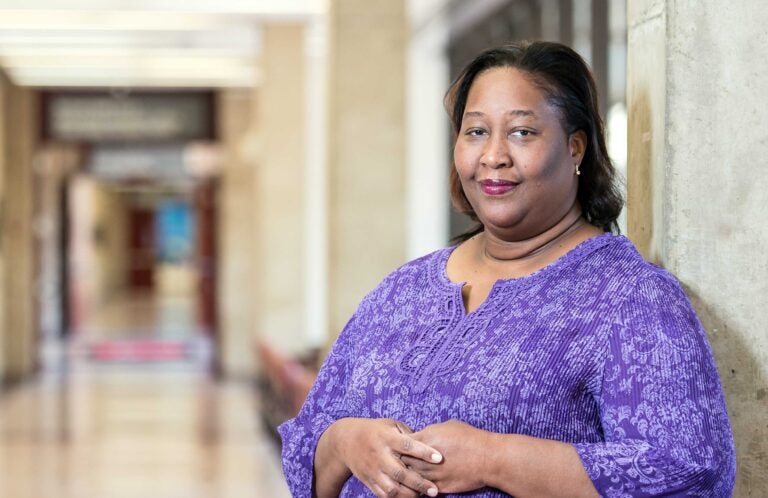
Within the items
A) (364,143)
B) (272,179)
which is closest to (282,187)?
(272,179)

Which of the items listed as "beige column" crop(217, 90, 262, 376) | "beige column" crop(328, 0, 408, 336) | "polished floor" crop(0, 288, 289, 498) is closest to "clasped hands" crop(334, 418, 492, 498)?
"beige column" crop(328, 0, 408, 336)

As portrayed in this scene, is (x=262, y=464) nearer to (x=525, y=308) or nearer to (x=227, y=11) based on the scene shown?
(x=227, y=11)

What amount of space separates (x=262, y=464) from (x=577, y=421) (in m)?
7.24

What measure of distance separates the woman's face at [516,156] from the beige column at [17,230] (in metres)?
13.4

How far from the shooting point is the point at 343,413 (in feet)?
7.16

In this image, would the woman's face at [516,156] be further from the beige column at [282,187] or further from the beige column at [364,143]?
the beige column at [282,187]

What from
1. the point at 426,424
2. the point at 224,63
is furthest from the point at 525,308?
the point at 224,63

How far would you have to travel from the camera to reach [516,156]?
197cm

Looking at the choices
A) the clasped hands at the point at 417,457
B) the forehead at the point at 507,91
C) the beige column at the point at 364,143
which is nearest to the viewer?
the clasped hands at the point at 417,457

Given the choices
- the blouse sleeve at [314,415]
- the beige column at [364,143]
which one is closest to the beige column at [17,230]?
the beige column at [364,143]

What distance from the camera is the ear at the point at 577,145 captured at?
6.59 feet

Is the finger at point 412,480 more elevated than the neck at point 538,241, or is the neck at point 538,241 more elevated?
the neck at point 538,241

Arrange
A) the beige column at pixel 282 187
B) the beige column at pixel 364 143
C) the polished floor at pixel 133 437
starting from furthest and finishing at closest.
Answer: the beige column at pixel 282 187, the polished floor at pixel 133 437, the beige column at pixel 364 143

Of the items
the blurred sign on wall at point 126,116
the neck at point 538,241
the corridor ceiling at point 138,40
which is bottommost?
the neck at point 538,241
